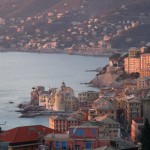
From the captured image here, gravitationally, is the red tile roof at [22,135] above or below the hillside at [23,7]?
below

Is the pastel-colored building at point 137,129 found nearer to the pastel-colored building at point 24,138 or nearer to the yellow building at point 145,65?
the pastel-colored building at point 24,138

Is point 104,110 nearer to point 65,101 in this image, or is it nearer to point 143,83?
point 65,101

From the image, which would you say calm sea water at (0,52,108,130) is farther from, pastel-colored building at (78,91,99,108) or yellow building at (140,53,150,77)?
yellow building at (140,53,150,77)

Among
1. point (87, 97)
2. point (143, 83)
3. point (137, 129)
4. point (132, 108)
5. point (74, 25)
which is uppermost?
point (74, 25)

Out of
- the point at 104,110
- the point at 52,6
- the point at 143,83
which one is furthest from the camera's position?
the point at 52,6

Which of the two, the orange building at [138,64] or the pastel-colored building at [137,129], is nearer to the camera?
the pastel-colored building at [137,129]

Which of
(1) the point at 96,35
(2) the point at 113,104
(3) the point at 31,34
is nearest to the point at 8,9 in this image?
(3) the point at 31,34

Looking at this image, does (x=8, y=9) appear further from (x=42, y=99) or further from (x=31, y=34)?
(x=42, y=99)

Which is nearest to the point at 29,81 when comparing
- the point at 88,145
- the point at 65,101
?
the point at 65,101

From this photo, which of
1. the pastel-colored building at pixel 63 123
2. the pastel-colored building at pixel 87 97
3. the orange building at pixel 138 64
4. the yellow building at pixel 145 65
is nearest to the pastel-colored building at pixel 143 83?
the pastel-colored building at pixel 87 97

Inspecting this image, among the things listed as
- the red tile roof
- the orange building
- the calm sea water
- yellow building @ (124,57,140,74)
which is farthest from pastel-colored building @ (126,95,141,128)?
yellow building @ (124,57,140,74)

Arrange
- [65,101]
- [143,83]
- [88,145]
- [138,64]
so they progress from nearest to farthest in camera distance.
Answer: [88,145] → [65,101] → [143,83] → [138,64]
